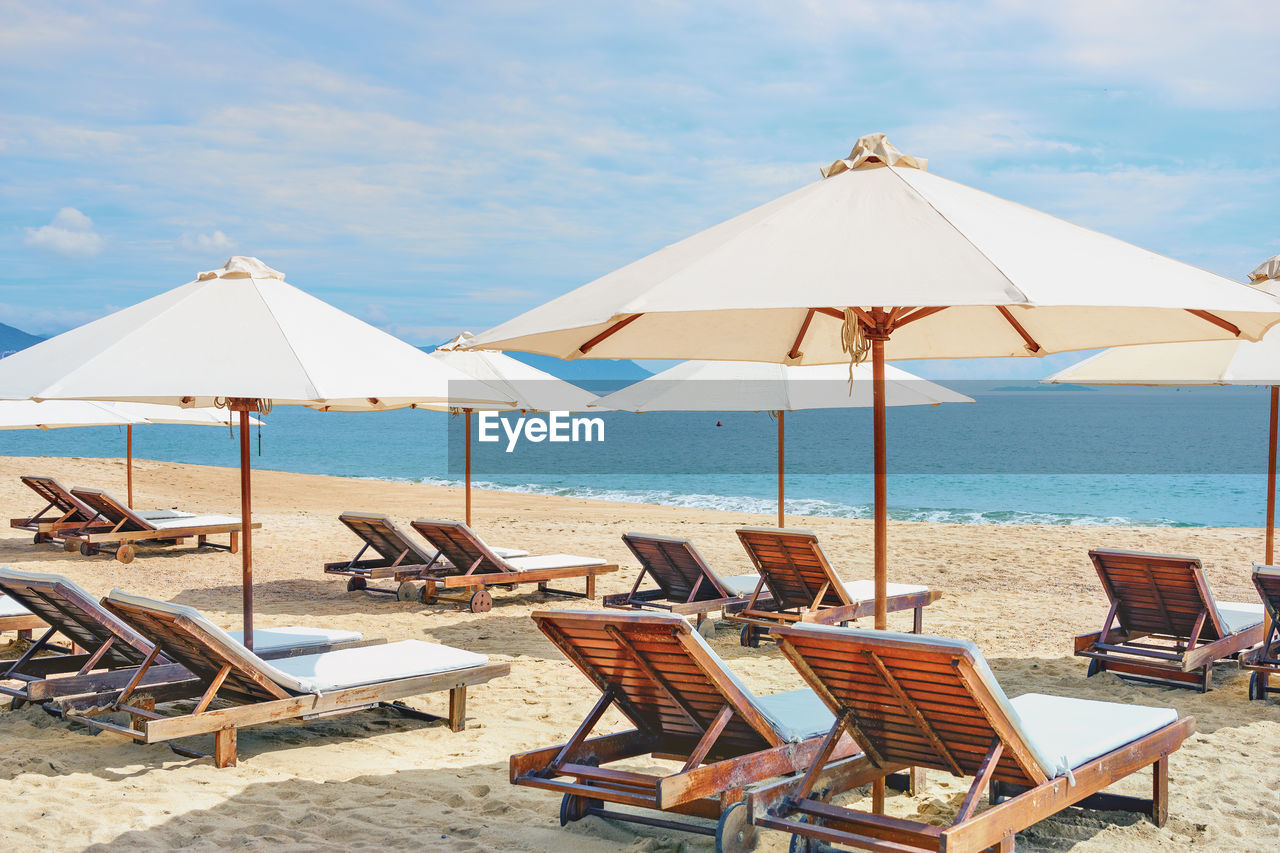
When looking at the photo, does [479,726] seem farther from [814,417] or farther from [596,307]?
[814,417]

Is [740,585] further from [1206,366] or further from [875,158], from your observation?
[875,158]

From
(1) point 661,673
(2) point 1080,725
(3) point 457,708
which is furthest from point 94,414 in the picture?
(2) point 1080,725

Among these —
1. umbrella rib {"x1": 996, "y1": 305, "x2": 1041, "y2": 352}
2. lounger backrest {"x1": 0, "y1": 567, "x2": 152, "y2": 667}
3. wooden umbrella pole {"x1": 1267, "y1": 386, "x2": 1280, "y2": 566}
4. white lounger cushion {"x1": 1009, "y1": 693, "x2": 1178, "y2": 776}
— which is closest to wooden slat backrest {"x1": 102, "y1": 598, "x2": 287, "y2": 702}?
lounger backrest {"x1": 0, "y1": 567, "x2": 152, "y2": 667}

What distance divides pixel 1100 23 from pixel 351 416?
144425mm

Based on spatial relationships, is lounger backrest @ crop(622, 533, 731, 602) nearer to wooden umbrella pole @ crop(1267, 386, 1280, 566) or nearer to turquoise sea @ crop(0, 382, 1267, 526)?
wooden umbrella pole @ crop(1267, 386, 1280, 566)

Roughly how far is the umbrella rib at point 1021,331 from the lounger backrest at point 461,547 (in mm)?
5322

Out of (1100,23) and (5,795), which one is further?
(1100,23)

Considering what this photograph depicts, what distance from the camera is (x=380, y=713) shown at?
19.3 feet

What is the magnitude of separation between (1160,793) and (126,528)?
38.5 feet

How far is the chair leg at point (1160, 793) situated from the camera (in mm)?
4027

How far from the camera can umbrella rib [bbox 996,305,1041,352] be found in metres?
5.19

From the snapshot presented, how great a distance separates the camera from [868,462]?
195 feet

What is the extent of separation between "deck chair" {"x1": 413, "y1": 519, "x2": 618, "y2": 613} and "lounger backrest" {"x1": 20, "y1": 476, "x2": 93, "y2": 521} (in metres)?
5.72

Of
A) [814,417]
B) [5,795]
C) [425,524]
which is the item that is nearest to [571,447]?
Answer: [814,417]
